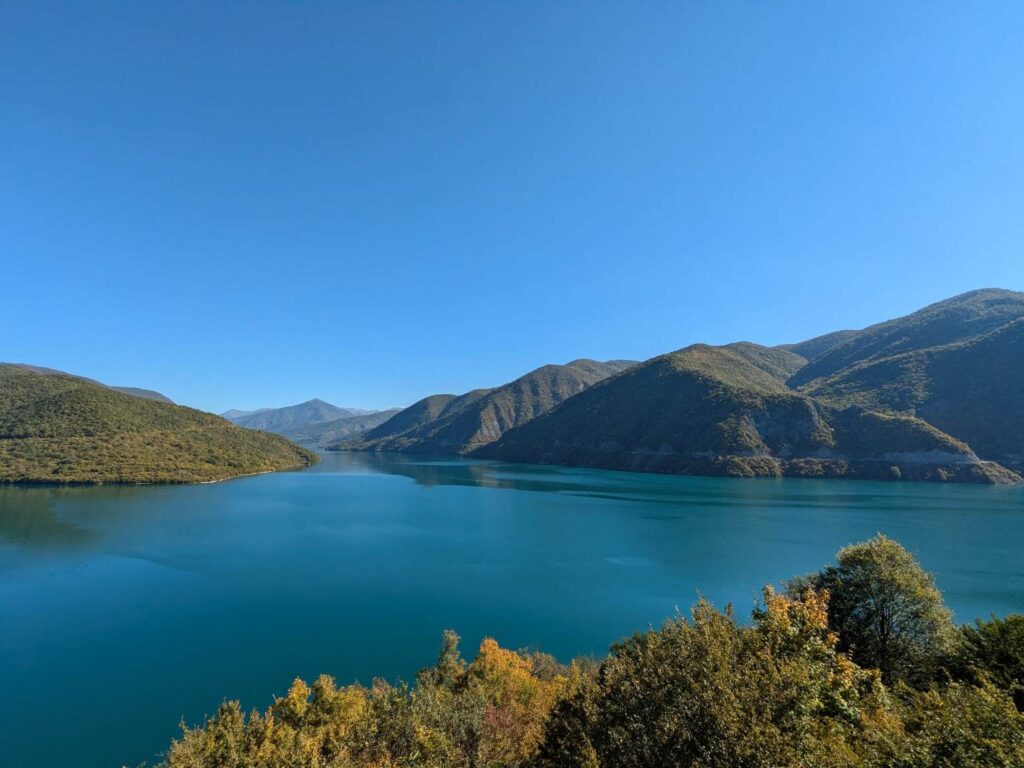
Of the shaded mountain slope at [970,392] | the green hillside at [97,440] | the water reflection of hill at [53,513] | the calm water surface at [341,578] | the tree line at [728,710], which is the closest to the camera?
the tree line at [728,710]

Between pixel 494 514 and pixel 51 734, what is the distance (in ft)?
264

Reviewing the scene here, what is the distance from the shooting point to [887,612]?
26.0m

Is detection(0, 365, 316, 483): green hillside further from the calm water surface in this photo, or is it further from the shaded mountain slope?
the shaded mountain slope

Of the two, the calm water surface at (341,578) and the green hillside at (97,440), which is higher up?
the green hillside at (97,440)

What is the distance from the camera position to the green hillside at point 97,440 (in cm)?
13375

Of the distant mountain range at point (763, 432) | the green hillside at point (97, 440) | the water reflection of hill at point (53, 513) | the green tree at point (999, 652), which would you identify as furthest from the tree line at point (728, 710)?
the green hillside at point (97, 440)

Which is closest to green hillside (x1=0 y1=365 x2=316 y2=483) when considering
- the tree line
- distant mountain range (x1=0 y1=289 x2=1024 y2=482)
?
distant mountain range (x1=0 y1=289 x2=1024 y2=482)

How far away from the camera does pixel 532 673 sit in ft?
102

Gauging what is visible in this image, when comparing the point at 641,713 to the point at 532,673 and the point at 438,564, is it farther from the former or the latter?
the point at 438,564

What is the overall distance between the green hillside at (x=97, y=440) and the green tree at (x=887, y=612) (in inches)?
6409

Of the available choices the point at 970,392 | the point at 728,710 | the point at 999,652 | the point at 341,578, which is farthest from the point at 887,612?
the point at 970,392

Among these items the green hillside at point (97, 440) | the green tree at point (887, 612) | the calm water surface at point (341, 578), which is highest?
the green hillside at point (97, 440)

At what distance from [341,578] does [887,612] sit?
5380 cm

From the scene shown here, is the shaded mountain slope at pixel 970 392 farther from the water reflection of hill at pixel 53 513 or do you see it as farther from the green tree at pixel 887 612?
the water reflection of hill at pixel 53 513
